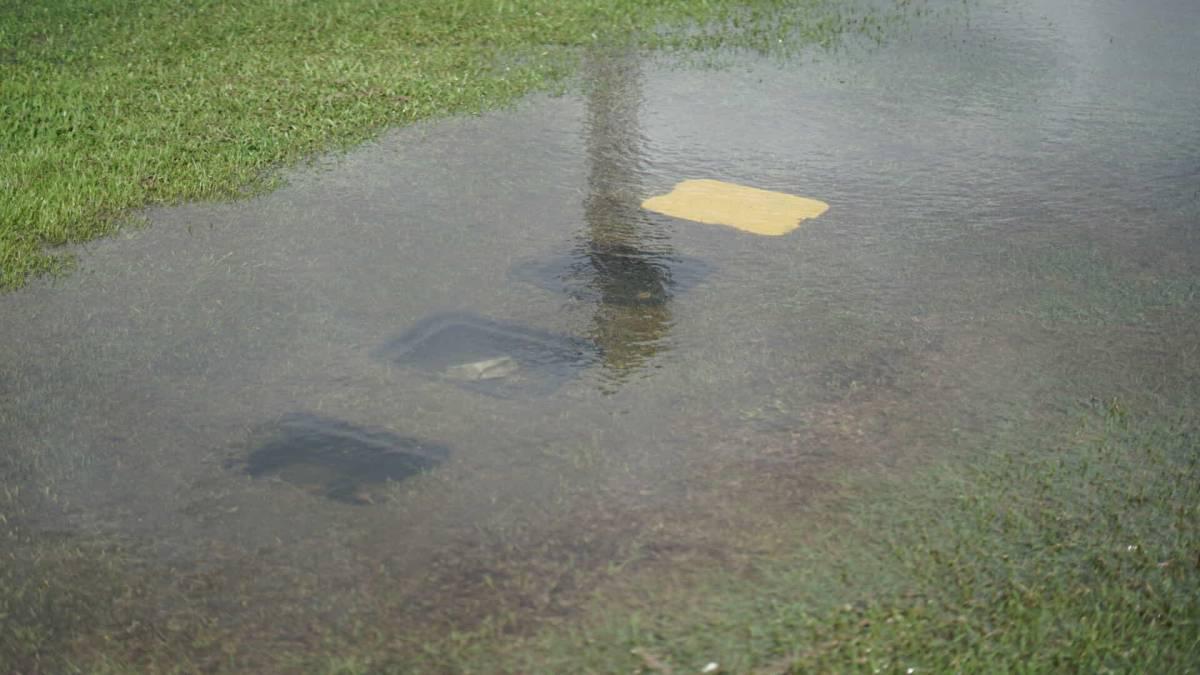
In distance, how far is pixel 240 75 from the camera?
8672 millimetres

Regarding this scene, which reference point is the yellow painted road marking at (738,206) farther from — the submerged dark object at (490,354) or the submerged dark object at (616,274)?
the submerged dark object at (490,354)

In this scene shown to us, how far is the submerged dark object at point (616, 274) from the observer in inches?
204

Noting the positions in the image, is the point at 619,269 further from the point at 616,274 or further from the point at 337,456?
the point at 337,456

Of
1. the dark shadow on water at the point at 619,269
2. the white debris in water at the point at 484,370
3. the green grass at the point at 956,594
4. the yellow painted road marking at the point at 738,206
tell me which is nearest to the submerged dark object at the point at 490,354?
the white debris in water at the point at 484,370

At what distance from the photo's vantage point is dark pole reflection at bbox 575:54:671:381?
15.7ft

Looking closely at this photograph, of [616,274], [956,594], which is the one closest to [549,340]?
[616,274]

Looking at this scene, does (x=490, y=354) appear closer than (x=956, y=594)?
No

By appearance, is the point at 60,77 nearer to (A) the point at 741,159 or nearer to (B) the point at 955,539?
(A) the point at 741,159

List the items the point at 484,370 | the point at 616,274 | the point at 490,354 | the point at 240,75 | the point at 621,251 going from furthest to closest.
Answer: the point at 240,75, the point at 621,251, the point at 616,274, the point at 490,354, the point at 484,370

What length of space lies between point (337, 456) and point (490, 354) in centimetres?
82

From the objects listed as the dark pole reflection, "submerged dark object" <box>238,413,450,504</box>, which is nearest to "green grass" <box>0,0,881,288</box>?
the dark pole reflection

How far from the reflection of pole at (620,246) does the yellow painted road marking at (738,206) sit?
18 cm

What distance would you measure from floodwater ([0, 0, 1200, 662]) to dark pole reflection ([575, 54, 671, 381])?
0.8 inches

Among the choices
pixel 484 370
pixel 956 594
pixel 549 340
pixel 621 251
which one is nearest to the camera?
pixel 956 594
